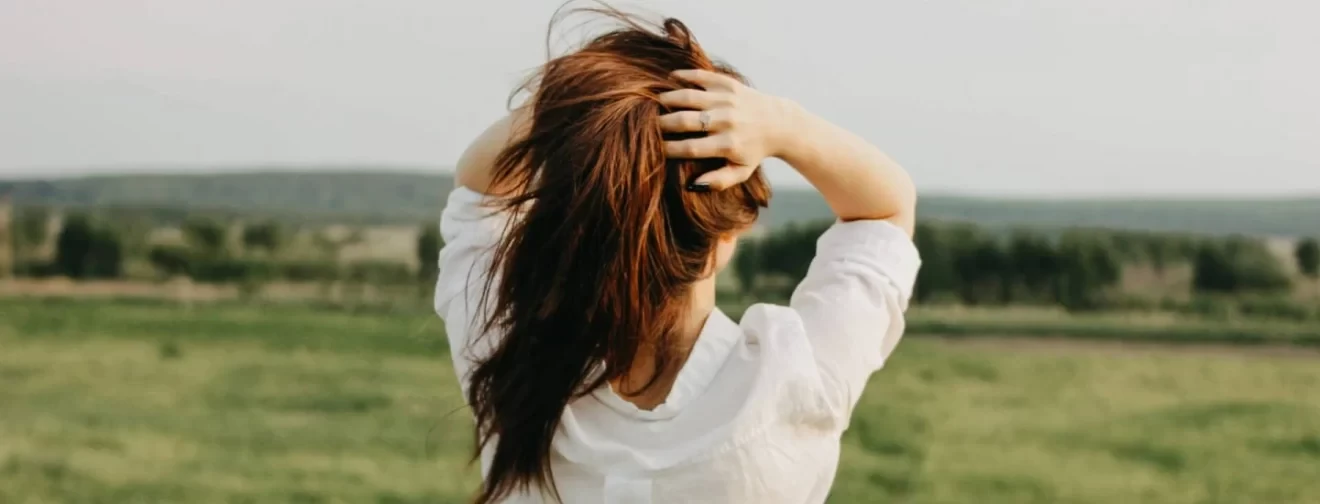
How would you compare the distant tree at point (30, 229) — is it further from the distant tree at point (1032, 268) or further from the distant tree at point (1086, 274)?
the distant tree at point (1086, 274)

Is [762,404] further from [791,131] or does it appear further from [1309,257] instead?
[1309,257]

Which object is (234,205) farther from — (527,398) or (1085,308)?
(527,398)

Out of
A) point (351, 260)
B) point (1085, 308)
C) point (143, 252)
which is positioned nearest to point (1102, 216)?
point (1085, 308)

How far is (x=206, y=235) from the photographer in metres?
4.00

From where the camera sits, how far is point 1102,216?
380 cm

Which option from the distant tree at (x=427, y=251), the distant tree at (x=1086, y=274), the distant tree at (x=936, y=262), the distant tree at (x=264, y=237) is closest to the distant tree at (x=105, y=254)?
the distant tree at (x=264, y=237)

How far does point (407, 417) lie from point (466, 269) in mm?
2929

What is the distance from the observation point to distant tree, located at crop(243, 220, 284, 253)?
13.1 ft

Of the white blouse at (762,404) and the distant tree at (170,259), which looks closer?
the white blouse at (762,404)

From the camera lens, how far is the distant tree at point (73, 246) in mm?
3965

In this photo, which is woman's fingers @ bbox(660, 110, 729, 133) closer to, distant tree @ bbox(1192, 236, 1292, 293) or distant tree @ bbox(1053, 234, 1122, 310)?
distant tree @ bbox(1053, 234, 1122, 310)

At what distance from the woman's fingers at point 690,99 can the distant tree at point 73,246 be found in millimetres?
3918

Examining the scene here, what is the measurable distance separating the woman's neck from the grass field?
2142 mm

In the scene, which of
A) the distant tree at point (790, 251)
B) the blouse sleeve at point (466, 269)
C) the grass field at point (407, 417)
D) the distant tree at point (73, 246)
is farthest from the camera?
the distant tree at point (73, 246)
